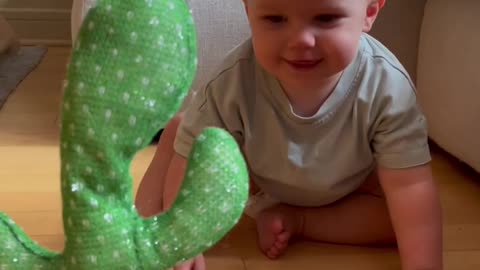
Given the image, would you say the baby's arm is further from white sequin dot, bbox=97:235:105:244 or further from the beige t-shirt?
white sequin dot, bbox=97:235:105:244

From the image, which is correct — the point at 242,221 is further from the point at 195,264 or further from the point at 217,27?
the point at 217,27

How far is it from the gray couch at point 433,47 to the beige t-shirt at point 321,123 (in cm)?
23

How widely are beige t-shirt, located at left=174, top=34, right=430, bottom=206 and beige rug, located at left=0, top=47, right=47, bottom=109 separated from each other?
0.79 metres

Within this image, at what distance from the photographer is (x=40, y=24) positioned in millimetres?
2182

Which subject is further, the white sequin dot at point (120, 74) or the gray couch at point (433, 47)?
the gray couch at point (433, 47)

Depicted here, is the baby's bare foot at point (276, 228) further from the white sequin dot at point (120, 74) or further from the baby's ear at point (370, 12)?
the white sequin dot at point (120, 74)

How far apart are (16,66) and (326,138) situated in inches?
46.9

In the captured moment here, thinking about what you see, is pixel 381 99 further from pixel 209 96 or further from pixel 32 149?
pixel 32 149

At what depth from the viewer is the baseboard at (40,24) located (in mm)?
2164

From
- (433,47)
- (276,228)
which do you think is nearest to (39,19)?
(433,47)

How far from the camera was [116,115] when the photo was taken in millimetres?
510

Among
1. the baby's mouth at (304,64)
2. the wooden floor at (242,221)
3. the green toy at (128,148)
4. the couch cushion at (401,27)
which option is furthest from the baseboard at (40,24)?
the green toy at (128,148)

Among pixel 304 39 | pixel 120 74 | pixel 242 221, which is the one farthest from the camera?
pixel 242 221

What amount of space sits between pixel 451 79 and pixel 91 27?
0.74 meters
